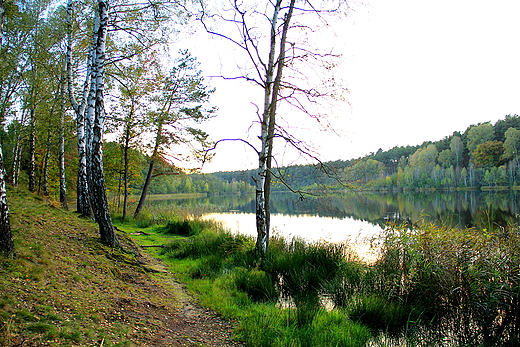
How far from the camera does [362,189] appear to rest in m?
7.41

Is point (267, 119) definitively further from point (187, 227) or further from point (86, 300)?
point (187, 227)

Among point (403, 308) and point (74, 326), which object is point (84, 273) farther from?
point (403, 308)

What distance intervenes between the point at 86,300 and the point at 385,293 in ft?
16.1

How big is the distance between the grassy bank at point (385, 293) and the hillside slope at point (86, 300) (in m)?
0.74

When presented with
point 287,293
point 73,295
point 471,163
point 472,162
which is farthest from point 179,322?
point 472,162

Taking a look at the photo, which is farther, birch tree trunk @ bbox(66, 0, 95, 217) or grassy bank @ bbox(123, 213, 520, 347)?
birch tree trunk @ bbox(66, 0, 95, 217)

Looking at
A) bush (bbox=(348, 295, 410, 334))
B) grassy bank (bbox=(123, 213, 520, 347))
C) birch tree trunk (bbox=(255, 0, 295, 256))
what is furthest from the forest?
bush (bbox=(348, 295, 410, 334))

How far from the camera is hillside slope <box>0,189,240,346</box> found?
8.73 ft

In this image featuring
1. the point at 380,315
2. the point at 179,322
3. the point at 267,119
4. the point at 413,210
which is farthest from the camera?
the point at 413,210

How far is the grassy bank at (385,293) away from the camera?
410 cm

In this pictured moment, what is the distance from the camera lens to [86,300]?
11.6 feet

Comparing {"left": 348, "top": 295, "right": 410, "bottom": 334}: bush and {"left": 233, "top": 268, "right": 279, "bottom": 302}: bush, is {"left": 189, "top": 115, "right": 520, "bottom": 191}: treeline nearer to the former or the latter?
{"left": 233, "top": 268, "right": 279, "bottom": 302}: bush

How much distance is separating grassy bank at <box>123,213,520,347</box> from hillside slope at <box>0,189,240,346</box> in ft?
2.43

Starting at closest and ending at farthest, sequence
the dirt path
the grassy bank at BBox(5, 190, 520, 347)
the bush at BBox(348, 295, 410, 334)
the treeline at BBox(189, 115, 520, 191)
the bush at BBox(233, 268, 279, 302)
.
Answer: the grassy bank at BBox(5, 190, 520, 347) < the dirt path < the bush at BBox(348, 295, 410, 334) < the bush at BBox(233, 268, 279, 302) < the treeline at BBox(189, 115, 520, 191)
